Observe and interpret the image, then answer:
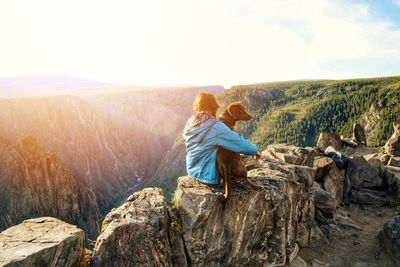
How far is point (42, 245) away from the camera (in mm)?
5445

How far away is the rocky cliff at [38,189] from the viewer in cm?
6569

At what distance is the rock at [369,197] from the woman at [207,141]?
368 inches

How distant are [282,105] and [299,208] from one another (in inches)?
4494

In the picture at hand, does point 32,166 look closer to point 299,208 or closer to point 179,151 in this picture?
point 179,151

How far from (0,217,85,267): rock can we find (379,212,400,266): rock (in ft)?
28.0

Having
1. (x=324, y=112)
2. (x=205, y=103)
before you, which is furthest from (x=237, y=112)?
(x=324, y=112)

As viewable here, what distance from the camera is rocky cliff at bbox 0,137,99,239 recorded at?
65688 mm

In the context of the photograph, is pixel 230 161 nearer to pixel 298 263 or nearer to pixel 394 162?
pixel 298 263

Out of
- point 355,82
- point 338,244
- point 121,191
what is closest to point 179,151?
point 121,191

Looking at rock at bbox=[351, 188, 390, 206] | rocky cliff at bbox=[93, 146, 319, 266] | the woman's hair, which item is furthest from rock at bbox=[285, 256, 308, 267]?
rock at bbox=[351, 188, 390, 206]

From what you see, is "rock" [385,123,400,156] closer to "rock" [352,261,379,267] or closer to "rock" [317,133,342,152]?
"rock" [317,133,342,152]

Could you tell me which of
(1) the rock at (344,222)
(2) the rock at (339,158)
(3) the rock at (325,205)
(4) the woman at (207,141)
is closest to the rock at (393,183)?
(2) the rock at (339,158)

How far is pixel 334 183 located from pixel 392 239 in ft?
14.4

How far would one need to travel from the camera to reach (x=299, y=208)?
1036cm
